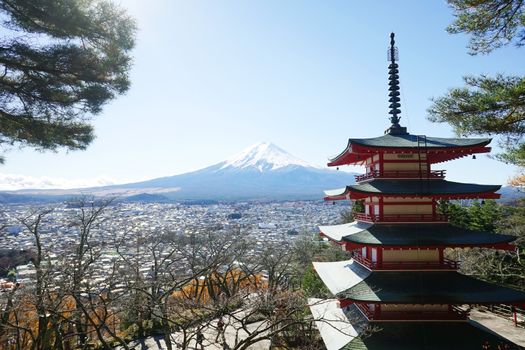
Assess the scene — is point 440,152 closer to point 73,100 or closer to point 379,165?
point 379,165

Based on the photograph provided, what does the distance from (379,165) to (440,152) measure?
1.85m

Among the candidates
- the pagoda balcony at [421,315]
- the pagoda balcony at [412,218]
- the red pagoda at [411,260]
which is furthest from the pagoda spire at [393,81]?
the pagoda balcony at [421,315]

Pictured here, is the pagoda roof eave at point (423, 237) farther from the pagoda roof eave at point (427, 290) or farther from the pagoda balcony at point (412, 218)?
the pagoda roof eave at point (427, 290)

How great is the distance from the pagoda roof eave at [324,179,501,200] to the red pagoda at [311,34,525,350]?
3cm

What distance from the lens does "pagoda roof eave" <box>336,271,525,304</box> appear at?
10.1 m

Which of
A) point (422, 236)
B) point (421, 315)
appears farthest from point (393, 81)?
point (421, 315)

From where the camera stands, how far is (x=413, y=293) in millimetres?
10422

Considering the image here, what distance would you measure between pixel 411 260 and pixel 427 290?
105 centimetres

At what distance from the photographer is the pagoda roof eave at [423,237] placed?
420 inches

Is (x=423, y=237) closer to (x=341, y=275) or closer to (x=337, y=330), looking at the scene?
(x=341, y=275)

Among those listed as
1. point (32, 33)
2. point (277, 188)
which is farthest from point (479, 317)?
point (277, 188)

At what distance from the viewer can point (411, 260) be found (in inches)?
450

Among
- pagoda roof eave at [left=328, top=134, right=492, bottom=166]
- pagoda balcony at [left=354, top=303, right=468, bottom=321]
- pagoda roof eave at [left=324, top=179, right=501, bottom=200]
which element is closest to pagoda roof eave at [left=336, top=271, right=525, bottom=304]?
pagoda balcony at [left=354, top=303, right=468, bottom=321]

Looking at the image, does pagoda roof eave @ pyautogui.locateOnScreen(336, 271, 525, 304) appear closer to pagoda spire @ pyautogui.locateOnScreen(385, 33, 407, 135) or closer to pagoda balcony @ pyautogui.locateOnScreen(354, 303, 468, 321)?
pagoda balcony @ pyautogui.locateOnScreen(354, 303, 468, 321)
